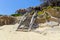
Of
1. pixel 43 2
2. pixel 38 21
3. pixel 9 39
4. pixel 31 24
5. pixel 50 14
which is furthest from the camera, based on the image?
pixel 43 2

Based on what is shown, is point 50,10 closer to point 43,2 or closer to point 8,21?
point 8,21

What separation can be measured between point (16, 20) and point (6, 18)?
1086mm

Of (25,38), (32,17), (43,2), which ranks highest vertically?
(43,2)

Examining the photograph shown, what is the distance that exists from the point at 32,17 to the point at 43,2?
1098 cm

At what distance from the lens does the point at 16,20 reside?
1686cm

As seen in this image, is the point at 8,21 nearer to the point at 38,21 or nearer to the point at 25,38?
the point at 38,21

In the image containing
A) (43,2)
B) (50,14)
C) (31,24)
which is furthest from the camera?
(43,2)

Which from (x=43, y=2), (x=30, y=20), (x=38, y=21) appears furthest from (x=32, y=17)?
(x=43, y=2)

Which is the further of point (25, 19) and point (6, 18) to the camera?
point (6, 18)

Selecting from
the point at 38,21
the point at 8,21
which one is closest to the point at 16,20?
the point at 8,21

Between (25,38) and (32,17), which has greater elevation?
(32,17)

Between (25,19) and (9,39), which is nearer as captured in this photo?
(9,39)

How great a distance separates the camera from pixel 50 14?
16734 millimetres

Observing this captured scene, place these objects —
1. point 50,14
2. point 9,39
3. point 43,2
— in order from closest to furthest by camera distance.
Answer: point 9,39 → point 50,14 → point 43,2
